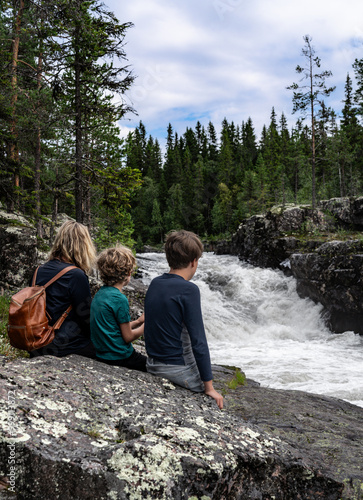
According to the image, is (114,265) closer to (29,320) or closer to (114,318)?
(114,318)

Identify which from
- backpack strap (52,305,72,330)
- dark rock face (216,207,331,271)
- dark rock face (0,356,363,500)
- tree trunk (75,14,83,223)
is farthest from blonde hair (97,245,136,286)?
dark rock face (216,207,331,271)

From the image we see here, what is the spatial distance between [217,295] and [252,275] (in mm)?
3216

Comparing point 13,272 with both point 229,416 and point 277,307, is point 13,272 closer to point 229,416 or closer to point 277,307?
point 229,416

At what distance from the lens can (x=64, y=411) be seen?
225cm

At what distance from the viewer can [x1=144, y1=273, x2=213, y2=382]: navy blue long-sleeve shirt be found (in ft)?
9.62

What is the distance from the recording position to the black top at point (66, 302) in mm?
3234

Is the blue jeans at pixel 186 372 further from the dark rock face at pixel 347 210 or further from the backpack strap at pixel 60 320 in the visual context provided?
the dark rock face at pixel 347 210

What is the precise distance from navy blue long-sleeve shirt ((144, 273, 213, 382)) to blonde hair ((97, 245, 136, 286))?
0.49m

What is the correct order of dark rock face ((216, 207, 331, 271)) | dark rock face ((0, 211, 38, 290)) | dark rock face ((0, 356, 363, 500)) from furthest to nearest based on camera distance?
1. dark rock face ((216, 207, 331, 271))
2. dark rock face ((0, 211, 38, 290))
3. dark rock face ((0, 356, 363, 500))

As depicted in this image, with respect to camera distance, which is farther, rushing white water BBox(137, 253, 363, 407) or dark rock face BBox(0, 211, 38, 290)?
dark rock face BBox(0, 211, 38, 290)

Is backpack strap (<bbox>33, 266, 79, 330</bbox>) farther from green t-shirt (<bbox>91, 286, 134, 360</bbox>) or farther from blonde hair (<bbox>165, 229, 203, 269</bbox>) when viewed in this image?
blonde hair (<bbox>165, 229, 203, 269</bbox>)

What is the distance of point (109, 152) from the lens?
56.0 ft

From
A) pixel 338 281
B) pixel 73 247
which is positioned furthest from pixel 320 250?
pixel 73 247

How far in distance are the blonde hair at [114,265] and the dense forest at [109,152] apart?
6086mm
